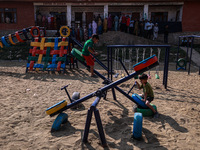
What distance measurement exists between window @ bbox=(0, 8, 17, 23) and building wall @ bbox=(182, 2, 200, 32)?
16.6m

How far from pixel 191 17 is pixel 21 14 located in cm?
1653

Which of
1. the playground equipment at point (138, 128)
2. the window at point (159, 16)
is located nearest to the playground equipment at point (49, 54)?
the playground equipment at point (138, 128)

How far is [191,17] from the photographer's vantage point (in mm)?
17328

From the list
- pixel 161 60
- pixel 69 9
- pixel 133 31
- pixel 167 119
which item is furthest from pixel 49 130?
pixel 69 9

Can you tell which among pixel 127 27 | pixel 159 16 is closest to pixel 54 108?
pixel 127 27

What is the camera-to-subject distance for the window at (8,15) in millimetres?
17578

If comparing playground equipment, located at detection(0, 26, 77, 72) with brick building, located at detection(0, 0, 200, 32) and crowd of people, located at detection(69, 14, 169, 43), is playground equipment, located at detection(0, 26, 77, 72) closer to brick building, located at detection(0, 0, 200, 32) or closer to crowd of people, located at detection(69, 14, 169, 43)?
crowd of people, located at detection(69, 14, 169, 43)

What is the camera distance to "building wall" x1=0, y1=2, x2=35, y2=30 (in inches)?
683

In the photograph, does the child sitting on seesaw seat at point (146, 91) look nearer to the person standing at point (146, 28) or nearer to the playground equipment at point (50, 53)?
the playground equipment at point (50, 53)

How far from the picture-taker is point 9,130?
9.71ft

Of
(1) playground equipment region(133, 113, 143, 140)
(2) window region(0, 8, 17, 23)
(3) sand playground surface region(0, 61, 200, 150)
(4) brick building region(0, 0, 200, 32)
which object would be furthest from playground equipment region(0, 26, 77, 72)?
(2) window region(0, 8, 17, 23)

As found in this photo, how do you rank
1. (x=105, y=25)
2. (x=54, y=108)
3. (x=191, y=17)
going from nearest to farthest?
(x=54, y=108) < (x=105, y=25) < (x=191, y=17)

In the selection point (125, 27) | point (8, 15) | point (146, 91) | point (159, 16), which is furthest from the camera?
point (159, 16)

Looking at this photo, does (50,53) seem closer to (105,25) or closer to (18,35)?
(18,35)
